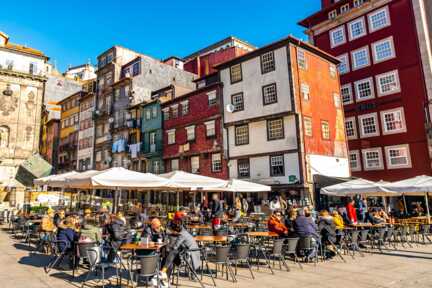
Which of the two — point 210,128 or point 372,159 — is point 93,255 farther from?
point 372,159

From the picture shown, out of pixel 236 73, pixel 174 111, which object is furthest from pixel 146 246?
pixel 174 111

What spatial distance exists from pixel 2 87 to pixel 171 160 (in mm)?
26666

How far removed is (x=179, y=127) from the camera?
105ft

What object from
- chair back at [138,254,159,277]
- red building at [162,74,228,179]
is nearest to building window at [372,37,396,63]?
red building at [162,74,228,179]

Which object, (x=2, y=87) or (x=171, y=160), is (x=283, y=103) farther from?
(x=2, y=87)

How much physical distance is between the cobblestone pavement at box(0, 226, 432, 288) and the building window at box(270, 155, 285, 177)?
1271 cm

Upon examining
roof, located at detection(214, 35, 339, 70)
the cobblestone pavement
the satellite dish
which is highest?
roof, located at detection(214, 35, 339, 70)

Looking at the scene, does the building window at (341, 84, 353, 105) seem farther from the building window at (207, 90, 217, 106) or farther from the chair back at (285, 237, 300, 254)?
the chair back at (285, 237, 300, 254)

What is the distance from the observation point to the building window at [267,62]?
25.1 m

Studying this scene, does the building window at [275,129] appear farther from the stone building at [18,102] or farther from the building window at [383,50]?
the stone building at [18,102]

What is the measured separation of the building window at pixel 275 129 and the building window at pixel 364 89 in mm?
10508

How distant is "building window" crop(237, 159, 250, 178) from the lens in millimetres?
25733

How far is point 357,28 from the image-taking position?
100 feet

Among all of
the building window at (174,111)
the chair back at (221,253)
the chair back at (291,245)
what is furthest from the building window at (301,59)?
the chair back at (221,253)
